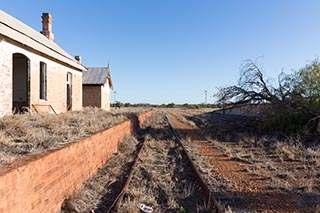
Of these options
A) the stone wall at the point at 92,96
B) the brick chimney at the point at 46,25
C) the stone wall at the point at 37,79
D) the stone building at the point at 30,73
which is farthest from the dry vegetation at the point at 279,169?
the stone wall at the point at 92,96

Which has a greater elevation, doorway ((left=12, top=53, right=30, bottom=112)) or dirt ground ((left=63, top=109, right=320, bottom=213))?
doorway ((left=12, top=53, right=30, bottom=112))

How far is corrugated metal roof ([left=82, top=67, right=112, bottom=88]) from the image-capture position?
31517mm

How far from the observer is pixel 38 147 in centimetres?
608

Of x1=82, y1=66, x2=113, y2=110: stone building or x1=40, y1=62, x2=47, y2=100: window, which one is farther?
x1=82, y1=66, x2=113, y2=110: stone building

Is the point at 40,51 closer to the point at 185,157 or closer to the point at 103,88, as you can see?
the point at 185,157

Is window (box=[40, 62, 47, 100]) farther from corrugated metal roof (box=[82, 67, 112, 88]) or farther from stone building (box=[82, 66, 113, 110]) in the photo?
corrugated metal roof (box=[82, 67, 112, 88])

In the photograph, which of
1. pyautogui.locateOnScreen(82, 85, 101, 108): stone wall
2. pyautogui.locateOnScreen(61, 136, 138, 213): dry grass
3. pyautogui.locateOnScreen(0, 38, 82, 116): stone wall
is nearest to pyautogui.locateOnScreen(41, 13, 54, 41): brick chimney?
pyautogui.locateOnScreen(0, 38, 82, 116): stone wall

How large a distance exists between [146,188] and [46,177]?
2.76 metres

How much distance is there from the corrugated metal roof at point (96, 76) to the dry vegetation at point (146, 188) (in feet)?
71.8

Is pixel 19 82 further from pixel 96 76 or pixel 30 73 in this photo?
pixel 96 76

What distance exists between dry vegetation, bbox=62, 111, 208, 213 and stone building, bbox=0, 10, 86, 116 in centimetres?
592

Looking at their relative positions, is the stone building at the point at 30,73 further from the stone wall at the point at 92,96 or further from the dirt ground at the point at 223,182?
the stone wall at the point at 92,96

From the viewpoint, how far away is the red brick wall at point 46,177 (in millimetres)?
3795

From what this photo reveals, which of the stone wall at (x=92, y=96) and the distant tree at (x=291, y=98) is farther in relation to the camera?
the stone wall at (x=92, y=96)
